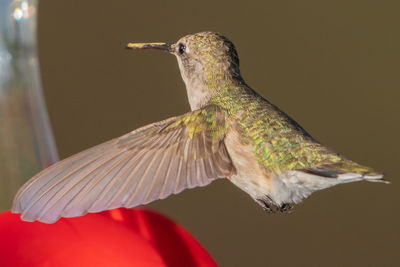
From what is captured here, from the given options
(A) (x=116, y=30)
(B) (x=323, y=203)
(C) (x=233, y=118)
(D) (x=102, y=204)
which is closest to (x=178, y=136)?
(C) (x=233, y=118)

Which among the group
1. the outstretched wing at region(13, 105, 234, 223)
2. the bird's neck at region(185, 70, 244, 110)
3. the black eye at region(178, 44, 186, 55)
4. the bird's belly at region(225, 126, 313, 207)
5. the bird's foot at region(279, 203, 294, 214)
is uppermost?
the black eye at region(178, 44, 186, 55)

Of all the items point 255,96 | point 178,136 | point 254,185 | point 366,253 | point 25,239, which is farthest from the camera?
point 366,253

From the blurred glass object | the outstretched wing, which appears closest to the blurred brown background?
the blurred glass object

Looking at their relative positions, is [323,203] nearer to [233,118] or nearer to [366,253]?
[366,253]

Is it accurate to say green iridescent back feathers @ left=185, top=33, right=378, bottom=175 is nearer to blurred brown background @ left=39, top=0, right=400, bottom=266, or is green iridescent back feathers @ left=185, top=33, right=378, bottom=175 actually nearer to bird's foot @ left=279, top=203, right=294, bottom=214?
bird's foot @ left=279, top=203, right=294, bottom=214

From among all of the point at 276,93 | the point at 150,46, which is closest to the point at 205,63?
the point at 150,46

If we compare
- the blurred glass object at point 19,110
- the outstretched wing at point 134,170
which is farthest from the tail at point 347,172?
the blurred glass object at point 19,110
